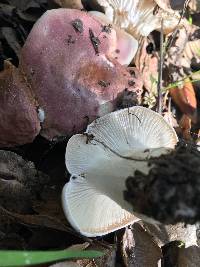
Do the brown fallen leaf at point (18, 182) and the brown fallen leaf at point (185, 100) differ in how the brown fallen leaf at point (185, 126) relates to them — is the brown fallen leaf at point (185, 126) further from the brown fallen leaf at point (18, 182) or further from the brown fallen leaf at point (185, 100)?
the brown fallen leaf at point (18, 182)

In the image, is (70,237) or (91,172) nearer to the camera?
(91,172)

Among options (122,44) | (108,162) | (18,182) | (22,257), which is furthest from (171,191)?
(122,44)

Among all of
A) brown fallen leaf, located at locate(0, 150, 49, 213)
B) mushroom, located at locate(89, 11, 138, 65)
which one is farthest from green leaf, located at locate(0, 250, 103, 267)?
mushroom, located at locate(89, 11, 138, 65)

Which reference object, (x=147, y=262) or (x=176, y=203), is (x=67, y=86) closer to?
(x=176, y=203)

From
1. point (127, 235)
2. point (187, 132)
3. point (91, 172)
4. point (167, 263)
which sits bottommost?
point (167, 263)

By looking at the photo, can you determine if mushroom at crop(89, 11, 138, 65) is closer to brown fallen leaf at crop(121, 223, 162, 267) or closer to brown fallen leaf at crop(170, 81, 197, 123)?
brown fallen leaf at crop(170, 81, 197, 123)

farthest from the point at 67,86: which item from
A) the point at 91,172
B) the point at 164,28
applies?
the point at 164,28

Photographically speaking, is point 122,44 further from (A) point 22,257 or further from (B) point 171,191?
(A) point 22,257
